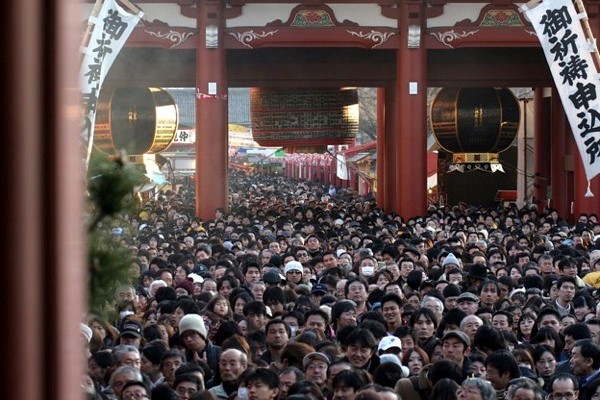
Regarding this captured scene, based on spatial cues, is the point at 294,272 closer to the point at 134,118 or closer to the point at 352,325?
the point at 352,325

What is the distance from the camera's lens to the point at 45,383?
1.56 meters

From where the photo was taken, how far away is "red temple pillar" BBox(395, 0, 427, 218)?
79.9 ft

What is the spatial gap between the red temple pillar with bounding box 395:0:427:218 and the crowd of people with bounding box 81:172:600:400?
6725 mm

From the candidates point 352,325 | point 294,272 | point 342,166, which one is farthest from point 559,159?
point 342,166

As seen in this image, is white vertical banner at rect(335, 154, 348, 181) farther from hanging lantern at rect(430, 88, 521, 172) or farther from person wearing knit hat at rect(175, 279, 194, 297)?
person wearing knit hat at rect(175, 279, 194, 297)

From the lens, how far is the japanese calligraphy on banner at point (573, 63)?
1698 cm

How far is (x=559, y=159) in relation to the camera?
28.6m

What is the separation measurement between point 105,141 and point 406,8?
694 centimetres

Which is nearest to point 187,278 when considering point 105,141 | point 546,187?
point 105,141

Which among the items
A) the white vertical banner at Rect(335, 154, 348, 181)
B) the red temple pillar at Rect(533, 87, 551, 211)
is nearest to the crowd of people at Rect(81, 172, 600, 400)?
the red temple pillar at Rect(533, 87, 551, 211)

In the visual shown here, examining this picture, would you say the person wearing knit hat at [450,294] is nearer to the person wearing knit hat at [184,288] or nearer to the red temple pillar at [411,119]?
the person wearing knit hat at [184,288]

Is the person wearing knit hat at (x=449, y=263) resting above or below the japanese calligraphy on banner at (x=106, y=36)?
below

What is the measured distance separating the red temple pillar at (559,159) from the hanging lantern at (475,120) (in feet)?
7.77

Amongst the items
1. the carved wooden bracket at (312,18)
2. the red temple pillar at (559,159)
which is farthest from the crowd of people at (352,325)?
the red temple pillar at (559,159)
